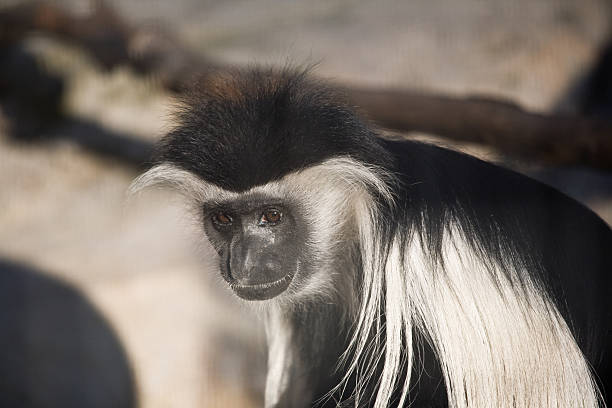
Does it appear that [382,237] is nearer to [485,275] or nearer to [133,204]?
[485,275]

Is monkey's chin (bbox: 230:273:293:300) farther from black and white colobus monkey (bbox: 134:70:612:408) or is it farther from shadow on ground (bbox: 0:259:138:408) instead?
shadow on ground (bbox: 0:259:138:408)

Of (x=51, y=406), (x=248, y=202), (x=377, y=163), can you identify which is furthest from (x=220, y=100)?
(x=51, y=406)

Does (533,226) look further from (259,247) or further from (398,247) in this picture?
(259,247)

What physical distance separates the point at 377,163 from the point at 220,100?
0.32m

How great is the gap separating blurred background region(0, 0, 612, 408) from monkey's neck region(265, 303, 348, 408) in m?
0.24

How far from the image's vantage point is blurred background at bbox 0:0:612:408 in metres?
2.14

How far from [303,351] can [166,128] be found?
0.60 metres

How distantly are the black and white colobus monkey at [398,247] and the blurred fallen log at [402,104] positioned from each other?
211 millimetres

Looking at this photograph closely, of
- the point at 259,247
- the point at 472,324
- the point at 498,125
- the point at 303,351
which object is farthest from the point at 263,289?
the point at 498,125

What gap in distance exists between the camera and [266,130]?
1.25 meters

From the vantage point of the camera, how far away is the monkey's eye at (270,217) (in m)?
1.34

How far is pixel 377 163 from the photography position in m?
1.23

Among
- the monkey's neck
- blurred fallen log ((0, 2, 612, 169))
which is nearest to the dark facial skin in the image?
the monkey's neck

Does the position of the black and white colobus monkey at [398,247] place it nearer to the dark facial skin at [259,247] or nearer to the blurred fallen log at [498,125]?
the dark facial skin at [259,247]
